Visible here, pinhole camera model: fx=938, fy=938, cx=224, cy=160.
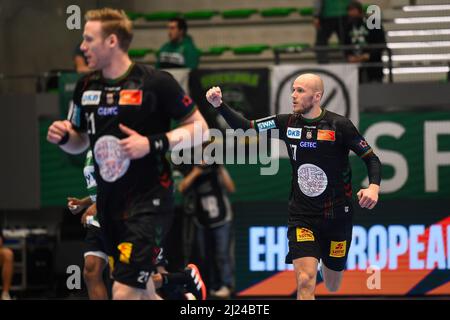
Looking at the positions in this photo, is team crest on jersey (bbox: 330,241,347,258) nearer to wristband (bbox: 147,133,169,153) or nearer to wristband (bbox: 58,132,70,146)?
wristband (bbox: 147,133,169,153)

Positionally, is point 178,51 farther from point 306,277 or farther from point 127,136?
point 127,136

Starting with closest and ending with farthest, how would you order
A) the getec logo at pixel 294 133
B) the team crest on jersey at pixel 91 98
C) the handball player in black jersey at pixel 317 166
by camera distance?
the team crest on jersey at pixel 91 98 → the handball player in black jersey at pixel 317 166 → the getec logo at pixel 294 133

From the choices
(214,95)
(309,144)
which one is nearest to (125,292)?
(214,95)

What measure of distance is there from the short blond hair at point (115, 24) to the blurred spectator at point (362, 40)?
8.71 metres

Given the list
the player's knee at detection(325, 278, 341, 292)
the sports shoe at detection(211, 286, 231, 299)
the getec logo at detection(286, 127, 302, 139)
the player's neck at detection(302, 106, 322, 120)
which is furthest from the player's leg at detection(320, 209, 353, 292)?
the sports shoe at detection(211, 286, 231, 299)

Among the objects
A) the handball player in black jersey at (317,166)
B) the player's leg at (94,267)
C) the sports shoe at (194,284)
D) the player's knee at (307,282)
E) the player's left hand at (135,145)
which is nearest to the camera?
the player's left hand at (135,145)

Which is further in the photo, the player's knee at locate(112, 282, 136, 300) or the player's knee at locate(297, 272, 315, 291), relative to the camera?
the player's knee at locate(297, 272, 315, 291)

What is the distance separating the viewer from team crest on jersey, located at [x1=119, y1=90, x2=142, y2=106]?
690 centimetres

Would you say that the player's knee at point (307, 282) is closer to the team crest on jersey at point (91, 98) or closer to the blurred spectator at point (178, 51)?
the team crest on jersey at point (91, 98)

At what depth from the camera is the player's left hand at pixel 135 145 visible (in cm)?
658

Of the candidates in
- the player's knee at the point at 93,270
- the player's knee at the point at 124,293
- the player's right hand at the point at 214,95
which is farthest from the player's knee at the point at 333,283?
the player's knee at the point at 124,293

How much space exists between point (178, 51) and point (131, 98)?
8808 millimetres

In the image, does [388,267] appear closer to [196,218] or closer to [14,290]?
[196,218]

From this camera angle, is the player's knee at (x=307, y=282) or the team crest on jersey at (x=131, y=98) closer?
the team crest on jersey at (x=131, y=98)
